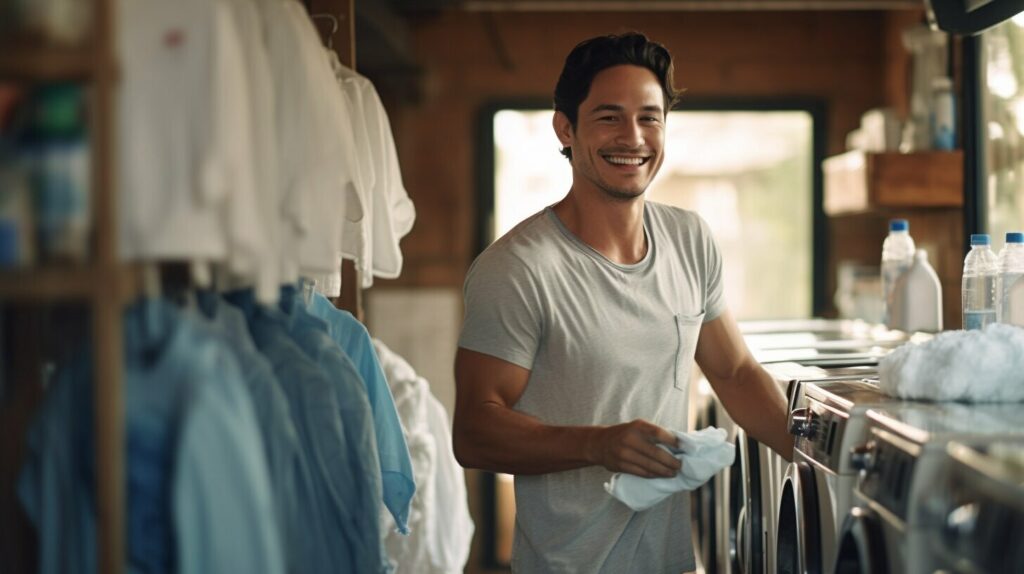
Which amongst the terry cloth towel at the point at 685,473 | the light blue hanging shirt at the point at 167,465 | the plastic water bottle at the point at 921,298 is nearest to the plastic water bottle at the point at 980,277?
the plastic water bottle at the point at 921,298

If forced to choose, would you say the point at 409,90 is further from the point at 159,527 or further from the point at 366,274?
the point at 159,527

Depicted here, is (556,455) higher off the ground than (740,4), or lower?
lower

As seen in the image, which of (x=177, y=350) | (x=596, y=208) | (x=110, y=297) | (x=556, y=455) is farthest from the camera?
(x=596, y=208)

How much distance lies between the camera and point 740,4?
401 centimetres

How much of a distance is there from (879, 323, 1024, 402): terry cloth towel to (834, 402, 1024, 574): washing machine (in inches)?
0.9

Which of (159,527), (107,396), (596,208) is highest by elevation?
(596,208)

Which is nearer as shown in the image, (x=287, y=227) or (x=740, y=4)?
(x=287, y=227)

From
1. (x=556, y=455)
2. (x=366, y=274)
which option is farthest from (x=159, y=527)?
(x=366, y=274)

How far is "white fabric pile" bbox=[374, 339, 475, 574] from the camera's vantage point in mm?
2822

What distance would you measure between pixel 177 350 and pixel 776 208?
3784 millimetres

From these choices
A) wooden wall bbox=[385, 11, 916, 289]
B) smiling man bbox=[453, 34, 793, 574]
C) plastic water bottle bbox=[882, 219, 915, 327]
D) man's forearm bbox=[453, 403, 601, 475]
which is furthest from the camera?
wooden wall bbox=[385, 11, 916, 289]

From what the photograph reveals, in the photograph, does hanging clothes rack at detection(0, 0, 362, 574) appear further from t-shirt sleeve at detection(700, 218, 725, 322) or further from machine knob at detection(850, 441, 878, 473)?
t-shirt sleeve at detection(700, 218, 725, 322)

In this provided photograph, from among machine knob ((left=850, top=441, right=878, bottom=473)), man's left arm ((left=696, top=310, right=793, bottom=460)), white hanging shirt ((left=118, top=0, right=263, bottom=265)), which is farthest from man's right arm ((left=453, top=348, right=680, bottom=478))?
white hanging shirt ((left=118, top=0, right=263, bottom=265))

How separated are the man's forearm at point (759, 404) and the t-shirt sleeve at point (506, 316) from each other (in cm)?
52
